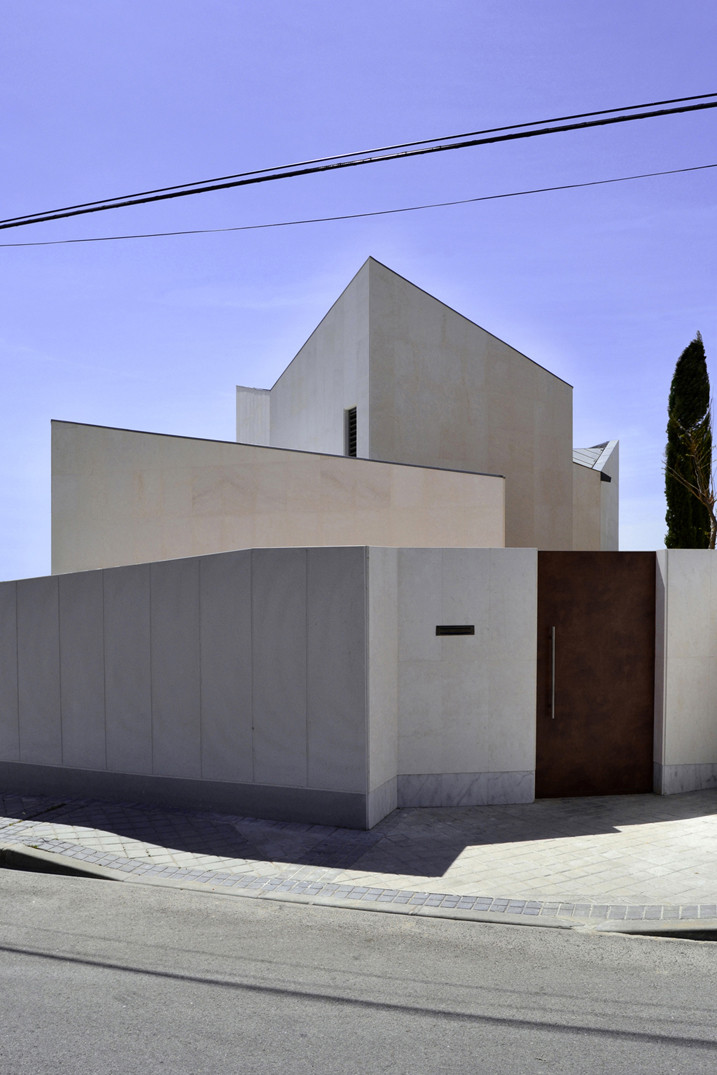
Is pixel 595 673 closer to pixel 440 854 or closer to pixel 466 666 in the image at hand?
pixel 466 666

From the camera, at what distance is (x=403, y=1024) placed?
4.29 metres

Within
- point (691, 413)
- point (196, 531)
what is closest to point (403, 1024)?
point (196, 531)

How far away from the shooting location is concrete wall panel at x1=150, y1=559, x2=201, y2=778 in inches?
334

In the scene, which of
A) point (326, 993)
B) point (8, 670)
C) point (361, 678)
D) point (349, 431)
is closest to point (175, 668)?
point (361, 678)

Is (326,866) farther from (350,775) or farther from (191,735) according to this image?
(191,735)

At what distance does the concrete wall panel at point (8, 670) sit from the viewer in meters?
9.54

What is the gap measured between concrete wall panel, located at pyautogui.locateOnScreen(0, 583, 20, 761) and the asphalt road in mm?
3622

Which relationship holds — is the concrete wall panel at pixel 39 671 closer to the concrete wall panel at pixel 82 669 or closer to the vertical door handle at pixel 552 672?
the concrete wall panel at pixel 82 669

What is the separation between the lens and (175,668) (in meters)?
8.60

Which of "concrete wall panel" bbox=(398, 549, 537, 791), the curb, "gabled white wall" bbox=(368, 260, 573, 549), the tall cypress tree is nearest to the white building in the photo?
"concrete wall panel" bbox=(398, 549, 537, 791)

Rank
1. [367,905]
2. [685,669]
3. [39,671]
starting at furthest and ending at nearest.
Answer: [39,671], [685,669], [367,905]

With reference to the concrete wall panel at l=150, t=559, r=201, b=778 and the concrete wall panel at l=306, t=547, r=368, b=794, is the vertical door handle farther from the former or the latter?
the concrete wall panel at l=150, t=559, r=201, b=778

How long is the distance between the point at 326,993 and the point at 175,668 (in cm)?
447

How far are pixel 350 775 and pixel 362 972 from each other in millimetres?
2847
